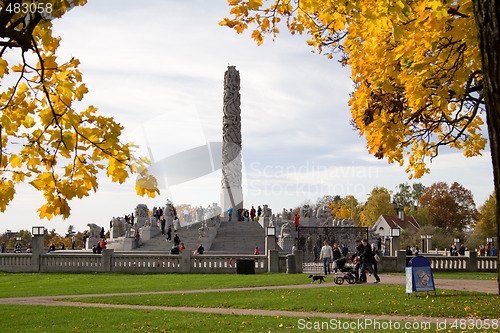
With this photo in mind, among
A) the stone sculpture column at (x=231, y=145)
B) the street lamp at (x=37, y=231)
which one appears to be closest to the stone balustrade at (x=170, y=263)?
the street lamp at (x=37, y=231)

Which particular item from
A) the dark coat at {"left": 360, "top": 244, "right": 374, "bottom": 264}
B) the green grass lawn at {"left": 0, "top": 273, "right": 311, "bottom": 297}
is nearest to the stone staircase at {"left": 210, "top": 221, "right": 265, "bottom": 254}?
the green grass lawn at {"left": 0, "top": 273, "right": 311, "bottom": 297}

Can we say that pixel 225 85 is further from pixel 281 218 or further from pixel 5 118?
pixel 5 118

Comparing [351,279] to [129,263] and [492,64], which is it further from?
[492,64]

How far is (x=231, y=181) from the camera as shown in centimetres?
6381

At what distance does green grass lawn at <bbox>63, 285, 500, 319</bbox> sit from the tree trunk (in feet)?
32.5

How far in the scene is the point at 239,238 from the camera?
4872cm

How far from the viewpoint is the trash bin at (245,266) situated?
95.2 ft

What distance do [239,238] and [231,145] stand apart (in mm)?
17684

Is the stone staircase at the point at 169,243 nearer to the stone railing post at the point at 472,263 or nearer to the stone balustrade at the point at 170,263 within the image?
the stone balustrade at the point at 170,263

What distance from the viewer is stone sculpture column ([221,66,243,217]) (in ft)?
209

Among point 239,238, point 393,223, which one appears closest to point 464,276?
point 239,238

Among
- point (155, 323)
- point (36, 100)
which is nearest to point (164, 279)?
point (155, 323)

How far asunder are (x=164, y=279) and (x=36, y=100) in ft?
68.9

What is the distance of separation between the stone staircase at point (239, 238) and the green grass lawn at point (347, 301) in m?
23.5
